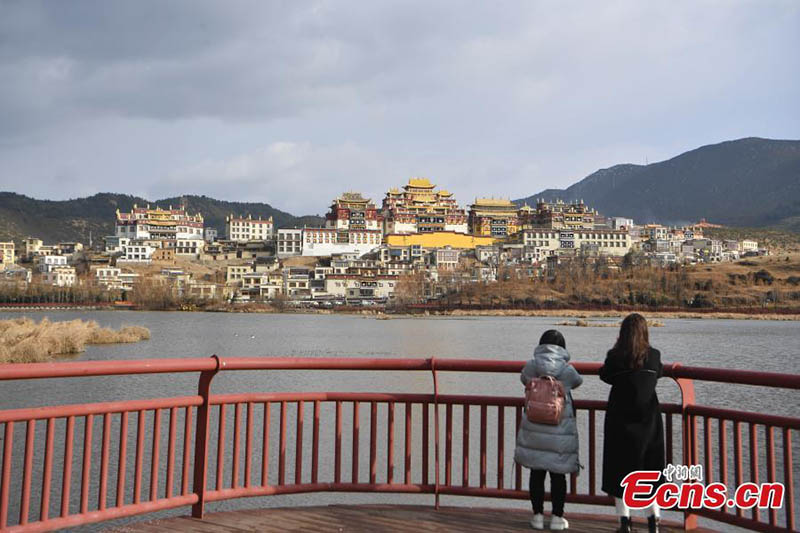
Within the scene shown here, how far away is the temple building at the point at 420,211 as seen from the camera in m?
141

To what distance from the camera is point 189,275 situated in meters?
121

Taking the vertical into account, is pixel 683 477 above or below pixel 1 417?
below

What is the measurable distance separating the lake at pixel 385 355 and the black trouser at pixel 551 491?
4248mm

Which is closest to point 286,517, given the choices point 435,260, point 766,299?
point 766,299

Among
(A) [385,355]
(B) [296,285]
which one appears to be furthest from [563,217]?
(A) [385,355]

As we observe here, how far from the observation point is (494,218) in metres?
150

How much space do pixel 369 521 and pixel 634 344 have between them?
218 cm

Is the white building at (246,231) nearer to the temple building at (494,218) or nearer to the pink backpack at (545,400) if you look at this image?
the temple building at (494,218)

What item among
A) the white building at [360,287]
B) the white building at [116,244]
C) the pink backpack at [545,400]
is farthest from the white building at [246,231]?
the pink backpack at [545,400]

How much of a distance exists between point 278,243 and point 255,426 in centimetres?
12033

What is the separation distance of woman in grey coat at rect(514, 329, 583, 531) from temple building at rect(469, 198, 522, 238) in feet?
458

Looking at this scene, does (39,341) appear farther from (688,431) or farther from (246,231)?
(246,231)

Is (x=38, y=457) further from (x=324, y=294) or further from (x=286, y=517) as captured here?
(x=324, y=294)

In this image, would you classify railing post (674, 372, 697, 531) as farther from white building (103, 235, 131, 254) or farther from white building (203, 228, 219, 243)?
white building (203, 228, 219, 243)
